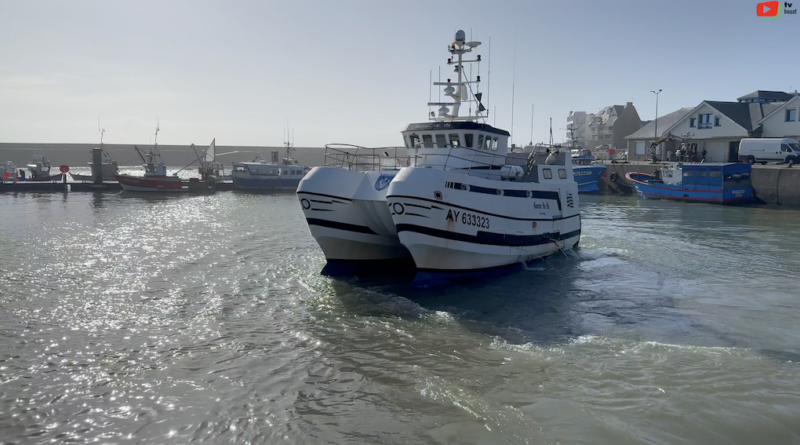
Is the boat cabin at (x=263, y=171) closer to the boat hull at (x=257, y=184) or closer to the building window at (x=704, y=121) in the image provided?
the boat hull at (x=257, y=184)

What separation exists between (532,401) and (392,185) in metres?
6.74

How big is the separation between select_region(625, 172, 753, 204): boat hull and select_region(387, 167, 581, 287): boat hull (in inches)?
1060

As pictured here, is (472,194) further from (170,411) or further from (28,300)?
(28,300)

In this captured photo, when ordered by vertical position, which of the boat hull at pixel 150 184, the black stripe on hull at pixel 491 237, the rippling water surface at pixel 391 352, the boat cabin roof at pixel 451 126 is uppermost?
the boat cabin roof at pixel 451 126

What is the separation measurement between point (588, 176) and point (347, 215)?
1473 inches

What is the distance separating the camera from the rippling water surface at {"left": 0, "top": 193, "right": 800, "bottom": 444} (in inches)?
266

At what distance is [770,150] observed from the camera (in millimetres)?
39906

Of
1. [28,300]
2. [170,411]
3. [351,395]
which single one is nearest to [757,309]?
[351,395]

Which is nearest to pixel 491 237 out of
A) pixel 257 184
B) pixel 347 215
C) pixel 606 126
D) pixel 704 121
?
pixel 347 215

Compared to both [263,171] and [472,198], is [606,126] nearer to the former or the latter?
A: [263,171]

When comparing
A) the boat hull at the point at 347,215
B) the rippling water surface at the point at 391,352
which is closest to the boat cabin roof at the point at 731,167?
the rippling water surface at the point at 391,352

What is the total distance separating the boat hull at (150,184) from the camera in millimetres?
46844

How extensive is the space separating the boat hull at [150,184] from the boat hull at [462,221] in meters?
40.6

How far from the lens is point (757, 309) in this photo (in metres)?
11.6
